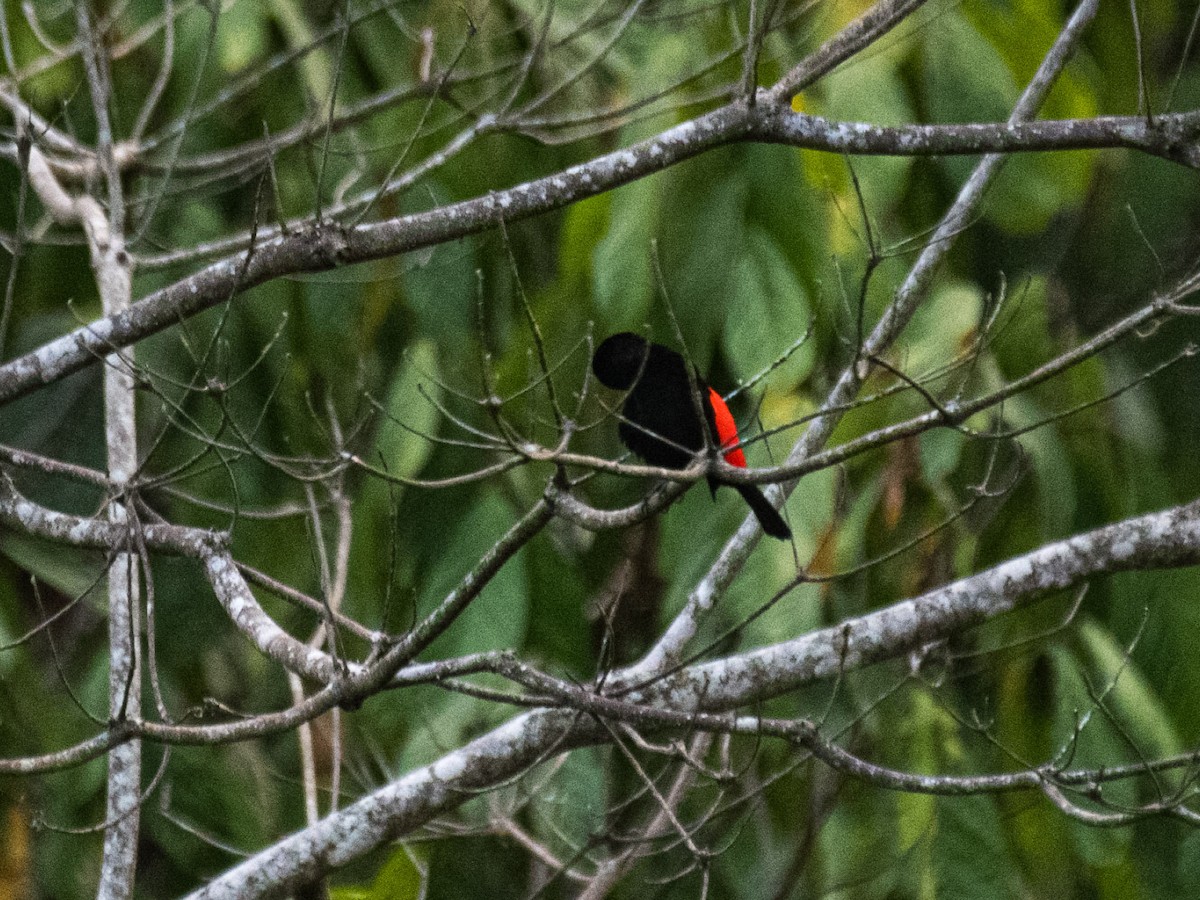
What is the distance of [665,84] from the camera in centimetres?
458

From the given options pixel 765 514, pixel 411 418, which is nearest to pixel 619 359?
pixel 411 418

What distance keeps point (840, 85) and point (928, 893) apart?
7.94 feet

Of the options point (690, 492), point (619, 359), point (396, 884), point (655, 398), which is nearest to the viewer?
point (396, 884)

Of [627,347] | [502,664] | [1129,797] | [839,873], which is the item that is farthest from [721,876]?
[502,664]

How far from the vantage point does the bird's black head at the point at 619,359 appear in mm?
4610

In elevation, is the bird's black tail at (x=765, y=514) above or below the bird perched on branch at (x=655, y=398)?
below

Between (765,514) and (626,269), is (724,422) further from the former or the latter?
(765,514)

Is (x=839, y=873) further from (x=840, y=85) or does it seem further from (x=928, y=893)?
(x=840, y=85)

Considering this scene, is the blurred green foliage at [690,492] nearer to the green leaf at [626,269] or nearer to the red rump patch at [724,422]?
the green leaf at [626,269]

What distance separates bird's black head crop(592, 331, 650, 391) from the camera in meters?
4.61

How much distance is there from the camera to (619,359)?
4.68 m

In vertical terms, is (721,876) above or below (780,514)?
below

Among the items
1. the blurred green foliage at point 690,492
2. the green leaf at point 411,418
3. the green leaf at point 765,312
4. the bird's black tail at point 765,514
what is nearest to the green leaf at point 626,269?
the blurred green foliage at point 690,492

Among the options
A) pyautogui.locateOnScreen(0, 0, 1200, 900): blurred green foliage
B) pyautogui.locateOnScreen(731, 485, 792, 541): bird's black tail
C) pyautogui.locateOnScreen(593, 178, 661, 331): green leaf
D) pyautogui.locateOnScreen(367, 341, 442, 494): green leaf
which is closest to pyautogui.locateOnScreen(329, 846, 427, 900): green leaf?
pyautogui.locateOnScreen(0, 0, 1200, 900): blurred green foliage
